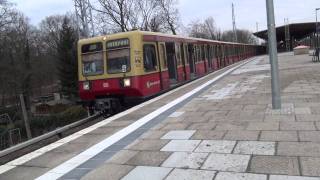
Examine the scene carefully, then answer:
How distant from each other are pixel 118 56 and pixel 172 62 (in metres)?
4.37

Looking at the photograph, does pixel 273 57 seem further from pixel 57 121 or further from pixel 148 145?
pixel 57 121

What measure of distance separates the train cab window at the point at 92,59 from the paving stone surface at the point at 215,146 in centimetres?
885

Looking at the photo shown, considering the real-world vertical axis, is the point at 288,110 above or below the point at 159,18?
below

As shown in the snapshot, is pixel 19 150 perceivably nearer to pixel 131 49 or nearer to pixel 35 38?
pixel 131 49

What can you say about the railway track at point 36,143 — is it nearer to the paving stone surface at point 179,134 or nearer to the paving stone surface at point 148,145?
the paving stone surface at point 148,145

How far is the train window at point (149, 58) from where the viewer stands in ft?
50.3

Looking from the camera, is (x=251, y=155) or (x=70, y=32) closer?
(x=251, y=155)

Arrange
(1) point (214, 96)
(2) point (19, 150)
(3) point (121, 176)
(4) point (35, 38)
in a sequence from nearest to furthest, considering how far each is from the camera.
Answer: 1. (3) point (121, 176)
2. (2) point (19, 150)
3. (1) point (214, 96)
4. (4) point (35, 38)

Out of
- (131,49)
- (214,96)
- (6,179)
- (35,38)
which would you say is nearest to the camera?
(6,179)

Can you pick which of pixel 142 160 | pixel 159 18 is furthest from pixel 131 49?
pixel 159 18

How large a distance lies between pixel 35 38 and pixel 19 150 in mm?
71022

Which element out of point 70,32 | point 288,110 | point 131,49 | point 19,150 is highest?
point 70,32

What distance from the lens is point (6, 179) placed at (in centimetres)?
632

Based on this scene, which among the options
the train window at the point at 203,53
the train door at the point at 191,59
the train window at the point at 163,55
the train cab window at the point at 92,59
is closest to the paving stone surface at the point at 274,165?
the train cab window at the point at 92,59
